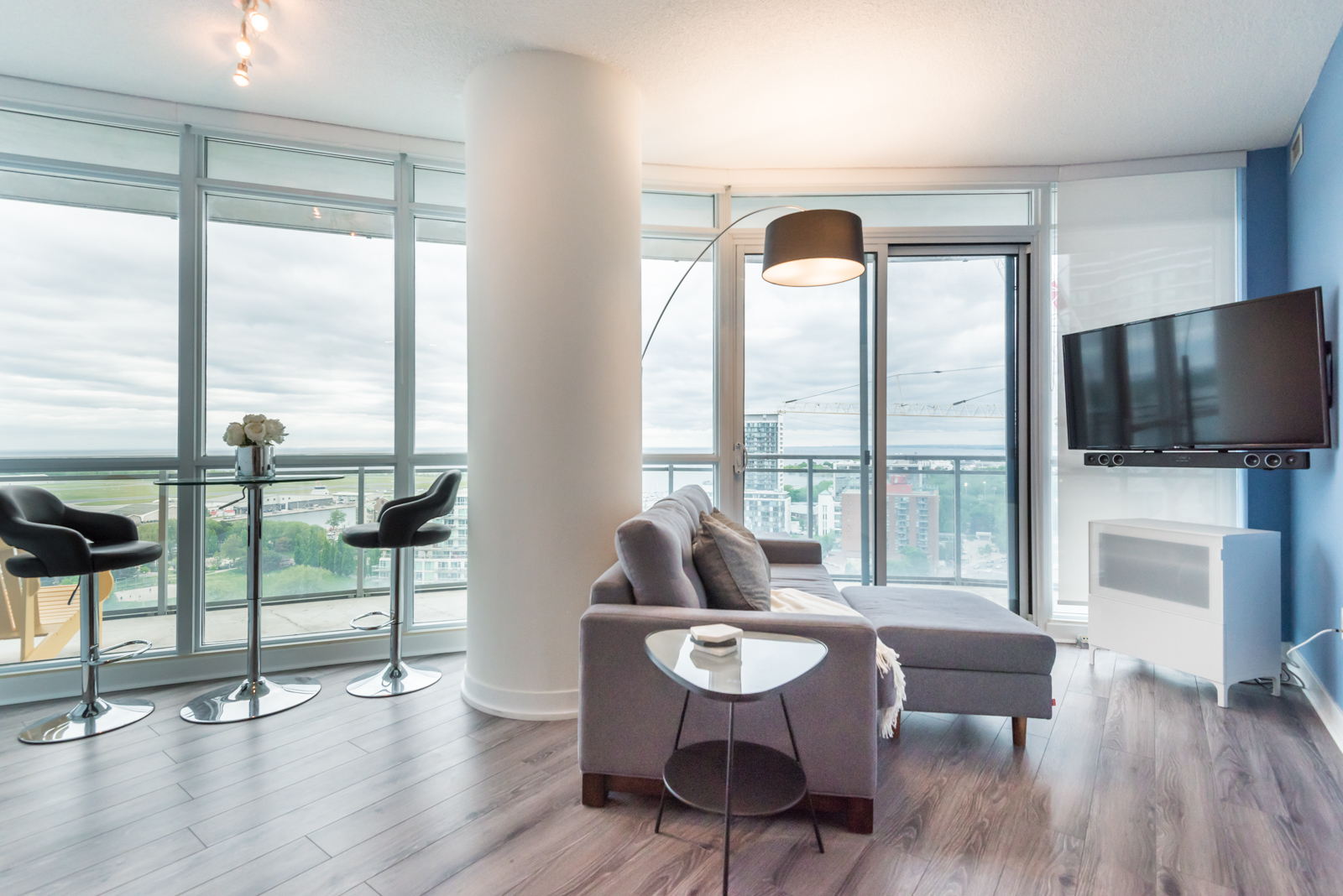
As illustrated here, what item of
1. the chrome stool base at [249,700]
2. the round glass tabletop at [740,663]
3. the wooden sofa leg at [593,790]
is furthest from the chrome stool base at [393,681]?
the round glass tabletop at [740,663]

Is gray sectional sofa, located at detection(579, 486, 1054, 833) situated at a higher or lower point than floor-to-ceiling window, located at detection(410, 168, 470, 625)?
lower

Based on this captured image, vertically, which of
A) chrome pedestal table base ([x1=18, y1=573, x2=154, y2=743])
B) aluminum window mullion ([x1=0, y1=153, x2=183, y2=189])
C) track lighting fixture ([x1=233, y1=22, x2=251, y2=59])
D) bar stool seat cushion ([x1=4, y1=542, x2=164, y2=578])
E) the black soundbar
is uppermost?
track lighting fixture ([x1=233, y1=22, x2=251, y2=59])

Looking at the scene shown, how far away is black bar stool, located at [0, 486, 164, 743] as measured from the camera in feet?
7.67

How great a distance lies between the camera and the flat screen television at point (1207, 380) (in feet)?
8.89

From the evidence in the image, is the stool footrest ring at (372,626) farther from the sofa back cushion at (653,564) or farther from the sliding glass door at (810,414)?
the sliding glass door at (810,414)

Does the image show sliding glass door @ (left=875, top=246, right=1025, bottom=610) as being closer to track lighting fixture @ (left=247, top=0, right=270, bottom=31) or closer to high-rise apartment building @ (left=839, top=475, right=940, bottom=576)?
high-rise apartment building @ (left=839, top=475, right=940, bottom=576)

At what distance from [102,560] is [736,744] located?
8.23 ft

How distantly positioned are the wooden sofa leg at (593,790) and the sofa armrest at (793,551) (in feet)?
5.71

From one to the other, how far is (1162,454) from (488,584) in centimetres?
343

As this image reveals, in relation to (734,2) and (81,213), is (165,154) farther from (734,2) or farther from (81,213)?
(734,2)

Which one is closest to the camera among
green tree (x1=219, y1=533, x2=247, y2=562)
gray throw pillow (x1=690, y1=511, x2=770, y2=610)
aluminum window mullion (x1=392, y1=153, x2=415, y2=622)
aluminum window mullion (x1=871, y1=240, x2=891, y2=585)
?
gray throw pillow (x1=690, y1=511, x2=770, y2=610)

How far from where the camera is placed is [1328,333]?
2.74 m

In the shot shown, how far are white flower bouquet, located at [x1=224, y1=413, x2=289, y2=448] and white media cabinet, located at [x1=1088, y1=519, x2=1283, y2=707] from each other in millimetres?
4107

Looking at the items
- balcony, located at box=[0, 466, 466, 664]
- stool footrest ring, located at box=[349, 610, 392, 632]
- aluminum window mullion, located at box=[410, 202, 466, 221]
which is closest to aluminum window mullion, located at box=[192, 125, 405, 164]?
aluminum window mullion, located at box=[410, 202, 466, 221]
